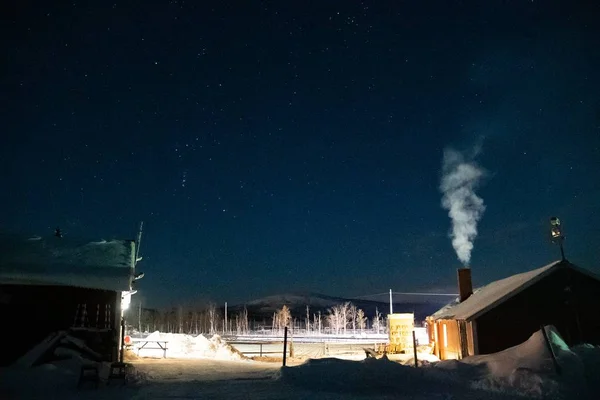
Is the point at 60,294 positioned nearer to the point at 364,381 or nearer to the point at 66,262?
the point at 66,262

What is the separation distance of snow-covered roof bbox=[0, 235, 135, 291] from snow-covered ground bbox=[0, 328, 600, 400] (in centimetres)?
379

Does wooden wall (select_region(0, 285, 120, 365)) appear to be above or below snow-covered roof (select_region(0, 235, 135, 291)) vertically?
below

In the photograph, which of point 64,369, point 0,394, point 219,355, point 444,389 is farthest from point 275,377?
point 219,355

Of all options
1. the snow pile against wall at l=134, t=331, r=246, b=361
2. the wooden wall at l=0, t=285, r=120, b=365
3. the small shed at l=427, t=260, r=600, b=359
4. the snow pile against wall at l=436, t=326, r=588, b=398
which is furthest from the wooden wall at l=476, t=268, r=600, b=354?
the wooden wall at l=0, t=285, r=120, b=365

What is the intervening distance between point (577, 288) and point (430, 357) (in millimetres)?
11227

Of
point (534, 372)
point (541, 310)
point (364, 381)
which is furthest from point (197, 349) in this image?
point (534, 372)

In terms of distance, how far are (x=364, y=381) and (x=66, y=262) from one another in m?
14.6

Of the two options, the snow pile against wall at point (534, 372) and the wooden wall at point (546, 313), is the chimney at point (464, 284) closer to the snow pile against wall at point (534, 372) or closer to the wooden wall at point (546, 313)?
the wooden wall at point (546, 313)

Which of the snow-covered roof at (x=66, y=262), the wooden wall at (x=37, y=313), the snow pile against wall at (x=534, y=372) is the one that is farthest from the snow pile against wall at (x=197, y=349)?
the snow pile against wall at (x=534, y=372)

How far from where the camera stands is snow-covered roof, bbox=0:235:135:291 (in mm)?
20938

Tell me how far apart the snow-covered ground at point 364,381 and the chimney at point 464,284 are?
1487 centimetres

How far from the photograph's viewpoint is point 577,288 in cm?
2459

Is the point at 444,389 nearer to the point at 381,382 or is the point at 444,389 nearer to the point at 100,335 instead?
the point at 381,382

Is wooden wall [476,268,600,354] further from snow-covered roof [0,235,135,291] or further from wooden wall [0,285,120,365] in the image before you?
wooden wall [0,285,120,365]
